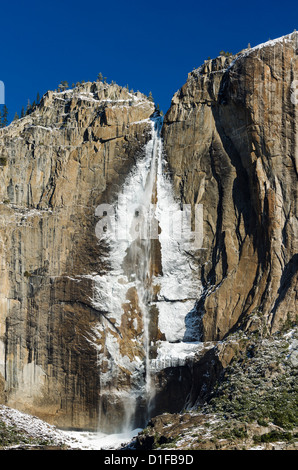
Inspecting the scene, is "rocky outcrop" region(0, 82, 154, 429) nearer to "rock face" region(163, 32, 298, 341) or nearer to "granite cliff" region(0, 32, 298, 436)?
"granite cliff" region(0, 32, 298, 436)

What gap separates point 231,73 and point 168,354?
68.1ft

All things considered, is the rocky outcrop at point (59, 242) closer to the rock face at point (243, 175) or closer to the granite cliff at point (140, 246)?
the granite cliff at point (140, 246)

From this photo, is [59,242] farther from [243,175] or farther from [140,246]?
[243,175]

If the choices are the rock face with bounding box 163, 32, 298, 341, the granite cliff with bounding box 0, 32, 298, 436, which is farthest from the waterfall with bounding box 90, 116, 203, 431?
the rock face with bounding box 163, 32, 298, 341

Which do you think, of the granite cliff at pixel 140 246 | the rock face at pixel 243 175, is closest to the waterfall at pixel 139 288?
the granite cliff at pixel 140 246

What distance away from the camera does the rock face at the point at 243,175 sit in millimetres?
57438

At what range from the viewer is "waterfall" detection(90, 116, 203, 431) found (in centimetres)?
6306

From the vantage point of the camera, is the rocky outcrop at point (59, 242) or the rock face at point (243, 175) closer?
the rock face at point (243, 175)

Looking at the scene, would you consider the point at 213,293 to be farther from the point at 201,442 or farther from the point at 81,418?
the point at 201,442

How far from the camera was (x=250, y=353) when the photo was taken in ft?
174

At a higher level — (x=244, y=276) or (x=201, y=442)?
(x=244, y=276)

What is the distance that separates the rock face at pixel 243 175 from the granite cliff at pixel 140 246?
0.10 meters

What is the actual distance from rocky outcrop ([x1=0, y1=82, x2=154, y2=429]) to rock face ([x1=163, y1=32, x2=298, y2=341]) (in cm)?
515
